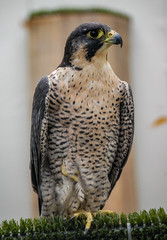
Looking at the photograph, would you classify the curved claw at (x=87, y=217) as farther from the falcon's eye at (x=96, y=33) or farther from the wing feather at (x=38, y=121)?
the falcon's eye at (x=96, y=33)

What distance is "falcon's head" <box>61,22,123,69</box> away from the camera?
1938 mm

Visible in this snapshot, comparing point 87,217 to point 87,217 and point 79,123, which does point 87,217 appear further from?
point 79,123

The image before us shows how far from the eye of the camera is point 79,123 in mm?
2014

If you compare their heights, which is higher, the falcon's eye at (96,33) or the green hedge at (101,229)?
the falcon's eye at (96,33)

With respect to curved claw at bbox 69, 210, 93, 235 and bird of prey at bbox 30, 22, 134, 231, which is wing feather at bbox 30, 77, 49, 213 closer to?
bird of prey at bbox 30, 22, 134, 231

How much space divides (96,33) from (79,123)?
491 mm

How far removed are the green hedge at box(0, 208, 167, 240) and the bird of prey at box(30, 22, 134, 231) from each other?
0.26 m

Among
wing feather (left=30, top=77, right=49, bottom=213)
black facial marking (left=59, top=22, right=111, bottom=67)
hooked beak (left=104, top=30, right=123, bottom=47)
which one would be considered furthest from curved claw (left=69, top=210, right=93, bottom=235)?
hooked beak (left=104, top=30, right=123, bottom=47)

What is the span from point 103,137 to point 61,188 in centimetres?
38

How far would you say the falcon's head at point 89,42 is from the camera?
1.94 metres

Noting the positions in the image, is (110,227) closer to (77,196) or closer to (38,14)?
(77,196)

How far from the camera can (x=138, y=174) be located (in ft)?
12.8

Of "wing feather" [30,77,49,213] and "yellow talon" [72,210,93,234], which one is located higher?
"wing feather" [30,77,49,213]

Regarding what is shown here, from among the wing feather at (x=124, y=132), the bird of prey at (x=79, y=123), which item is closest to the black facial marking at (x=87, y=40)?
the bird of prey at (x=79, y=123)
